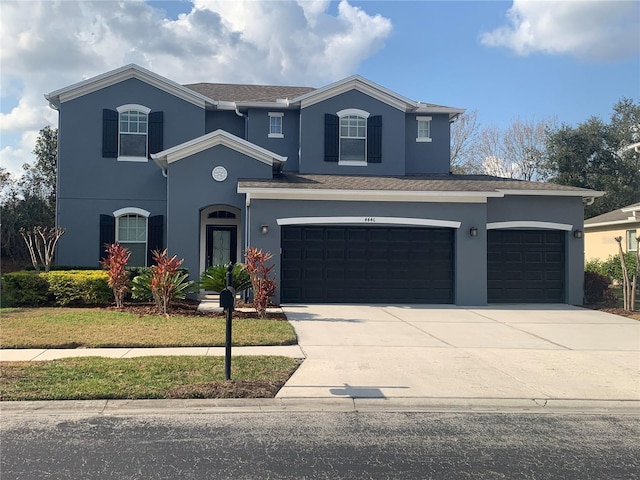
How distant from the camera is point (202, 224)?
17875 mm

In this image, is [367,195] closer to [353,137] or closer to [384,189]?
[384,189]

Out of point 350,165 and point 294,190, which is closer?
point 294,190

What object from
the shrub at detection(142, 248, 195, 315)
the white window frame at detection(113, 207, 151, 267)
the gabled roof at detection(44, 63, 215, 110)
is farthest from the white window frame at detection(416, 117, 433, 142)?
the shrub at detection(142, 248, 195, 315)

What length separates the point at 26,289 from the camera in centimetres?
1362

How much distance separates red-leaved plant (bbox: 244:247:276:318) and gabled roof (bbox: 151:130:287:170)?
3.90 metres

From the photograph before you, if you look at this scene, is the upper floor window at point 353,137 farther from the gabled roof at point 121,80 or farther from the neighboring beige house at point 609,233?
the neighboring beige house at point 609,233

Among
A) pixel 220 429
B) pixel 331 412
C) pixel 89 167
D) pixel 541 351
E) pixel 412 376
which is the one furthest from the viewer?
pixel 89 167

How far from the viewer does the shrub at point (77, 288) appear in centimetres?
1369

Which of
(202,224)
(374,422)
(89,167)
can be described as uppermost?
(89,167)

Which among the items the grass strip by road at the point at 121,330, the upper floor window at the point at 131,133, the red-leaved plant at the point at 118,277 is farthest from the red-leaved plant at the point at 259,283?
the upper floor window at the point at 131,133

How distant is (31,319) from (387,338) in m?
7.64

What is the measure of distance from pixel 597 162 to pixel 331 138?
69.9 ft

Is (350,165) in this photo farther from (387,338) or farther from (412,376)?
(412,376)

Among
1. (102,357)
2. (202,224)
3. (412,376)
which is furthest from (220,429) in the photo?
(202,224)
